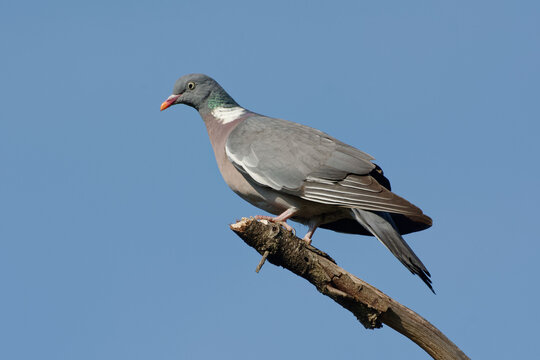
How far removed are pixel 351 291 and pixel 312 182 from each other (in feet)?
3.98

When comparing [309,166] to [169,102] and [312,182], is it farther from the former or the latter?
[169,102]

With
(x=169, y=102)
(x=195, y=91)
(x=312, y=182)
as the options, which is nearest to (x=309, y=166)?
(x=312, y=182)

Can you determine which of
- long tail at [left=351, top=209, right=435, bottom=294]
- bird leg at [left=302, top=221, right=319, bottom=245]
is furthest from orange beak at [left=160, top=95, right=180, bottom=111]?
long tail at [left=351, top=209, right=435, bottom=294]

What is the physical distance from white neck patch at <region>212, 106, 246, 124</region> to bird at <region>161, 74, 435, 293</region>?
0.37ft

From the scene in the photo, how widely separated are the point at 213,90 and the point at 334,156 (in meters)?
1.92

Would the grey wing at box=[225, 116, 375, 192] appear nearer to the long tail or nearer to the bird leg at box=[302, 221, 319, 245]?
the long tail

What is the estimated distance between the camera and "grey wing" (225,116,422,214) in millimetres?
5852

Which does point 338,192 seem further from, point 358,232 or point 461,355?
point 461,355

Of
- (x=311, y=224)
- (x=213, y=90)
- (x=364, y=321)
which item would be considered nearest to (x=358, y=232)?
(x=311, y=224)

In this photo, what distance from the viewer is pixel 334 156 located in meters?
6.22

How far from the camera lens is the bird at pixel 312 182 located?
18.9 ft

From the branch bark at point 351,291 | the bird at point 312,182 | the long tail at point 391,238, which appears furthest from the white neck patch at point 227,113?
the branch bark at point 351,291

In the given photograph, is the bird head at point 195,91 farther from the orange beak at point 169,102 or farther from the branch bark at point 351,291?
the branch bark at point 351,291

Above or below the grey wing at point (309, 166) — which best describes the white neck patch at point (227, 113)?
above
